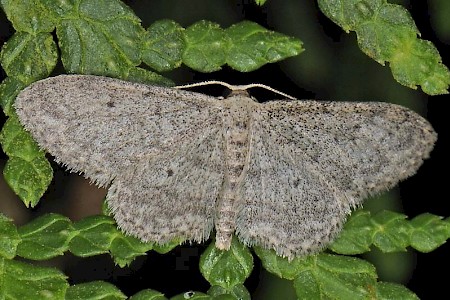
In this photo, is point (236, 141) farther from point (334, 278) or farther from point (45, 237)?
point (45, 237)

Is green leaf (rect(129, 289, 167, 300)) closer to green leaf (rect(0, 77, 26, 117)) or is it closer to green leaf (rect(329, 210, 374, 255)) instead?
green leaf (rect(329, 210, 374, 255))

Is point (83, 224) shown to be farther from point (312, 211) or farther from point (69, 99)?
point (312, 211)

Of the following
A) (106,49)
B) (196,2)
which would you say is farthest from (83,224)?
(196,2)

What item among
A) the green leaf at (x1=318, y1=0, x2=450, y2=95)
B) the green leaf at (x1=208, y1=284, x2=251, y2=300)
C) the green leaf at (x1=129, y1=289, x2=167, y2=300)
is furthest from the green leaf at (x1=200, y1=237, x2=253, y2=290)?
the green leaf at (x1=318, y1=0, x2=450, y2=95)

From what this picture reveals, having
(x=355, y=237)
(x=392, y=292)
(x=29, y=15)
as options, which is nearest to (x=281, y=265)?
(x=355, y=237)

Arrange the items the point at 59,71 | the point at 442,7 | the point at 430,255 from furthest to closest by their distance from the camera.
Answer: the point at 430,255
the point at 442,7
the point at 59,71

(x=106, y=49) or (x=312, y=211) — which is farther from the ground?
(x=106, y=49)
